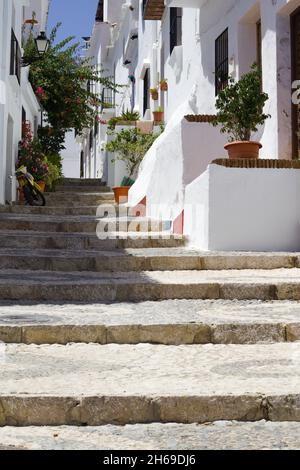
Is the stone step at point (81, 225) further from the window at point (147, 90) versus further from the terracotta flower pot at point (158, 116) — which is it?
the window at point (147, 90)

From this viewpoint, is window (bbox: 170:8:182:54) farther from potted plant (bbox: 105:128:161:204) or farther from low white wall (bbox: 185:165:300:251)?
low white wall (bbox: 185:165:300:251)

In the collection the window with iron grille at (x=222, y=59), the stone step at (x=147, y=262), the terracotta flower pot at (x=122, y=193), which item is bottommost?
the stone step at (x=147, y=262)

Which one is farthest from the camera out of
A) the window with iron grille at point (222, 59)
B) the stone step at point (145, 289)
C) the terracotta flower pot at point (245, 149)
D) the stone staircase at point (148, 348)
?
the window with iron grille at point (222, 59)

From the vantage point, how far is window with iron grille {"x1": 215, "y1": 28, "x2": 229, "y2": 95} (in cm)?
1167

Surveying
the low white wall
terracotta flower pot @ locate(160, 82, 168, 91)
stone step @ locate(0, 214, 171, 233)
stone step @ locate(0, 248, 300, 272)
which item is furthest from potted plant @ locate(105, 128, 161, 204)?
stone step @ locate(0, 248, 300, 272)

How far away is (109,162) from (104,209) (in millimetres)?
6240

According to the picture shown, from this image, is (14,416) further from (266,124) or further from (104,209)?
(104,209)

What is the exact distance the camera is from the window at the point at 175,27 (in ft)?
51.5

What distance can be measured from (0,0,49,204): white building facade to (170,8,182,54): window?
3554 millimetres

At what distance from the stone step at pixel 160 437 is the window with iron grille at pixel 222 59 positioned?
29.2ft

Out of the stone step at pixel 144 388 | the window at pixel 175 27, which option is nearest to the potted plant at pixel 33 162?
the window at pixel 175 27

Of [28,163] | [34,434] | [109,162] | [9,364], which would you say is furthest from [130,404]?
[109,162]

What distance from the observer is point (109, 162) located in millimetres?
17875

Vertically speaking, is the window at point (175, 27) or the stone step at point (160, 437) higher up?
the window at point (175, 27)
